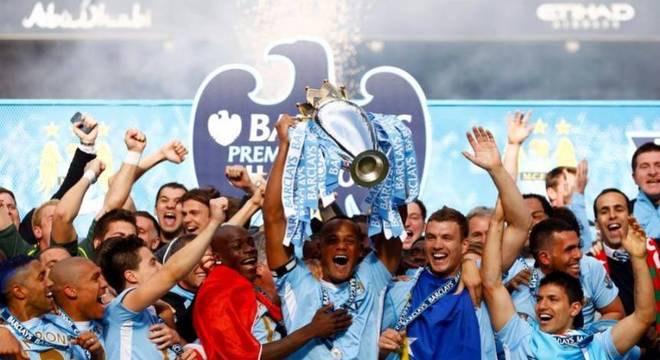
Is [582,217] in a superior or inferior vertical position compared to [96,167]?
inferior

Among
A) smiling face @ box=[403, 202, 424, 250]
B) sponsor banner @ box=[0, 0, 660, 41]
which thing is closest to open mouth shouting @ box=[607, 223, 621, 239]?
smiling face @ box=[403, 202, 424, 250]

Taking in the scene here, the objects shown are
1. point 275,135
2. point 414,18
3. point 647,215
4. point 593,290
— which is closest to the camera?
point 593,290

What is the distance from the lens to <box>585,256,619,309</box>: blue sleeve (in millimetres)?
5926

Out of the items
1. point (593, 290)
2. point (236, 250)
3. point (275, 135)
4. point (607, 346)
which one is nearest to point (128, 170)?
point (236, 250)

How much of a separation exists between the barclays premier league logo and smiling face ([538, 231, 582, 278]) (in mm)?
2574

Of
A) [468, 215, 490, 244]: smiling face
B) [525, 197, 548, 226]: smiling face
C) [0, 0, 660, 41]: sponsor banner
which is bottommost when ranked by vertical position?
[468, 215, 490, 244]: smiling face

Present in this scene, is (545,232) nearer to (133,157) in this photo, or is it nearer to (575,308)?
(575,308)

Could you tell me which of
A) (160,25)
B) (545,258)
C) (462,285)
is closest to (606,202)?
(545,258)

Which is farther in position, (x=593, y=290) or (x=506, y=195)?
(x=593, y=290)

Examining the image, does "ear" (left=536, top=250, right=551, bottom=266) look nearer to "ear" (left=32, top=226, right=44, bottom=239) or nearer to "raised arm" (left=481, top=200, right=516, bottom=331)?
"raised arm" (left=481, top=200, right=516, bottom=331)

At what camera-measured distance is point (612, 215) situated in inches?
268

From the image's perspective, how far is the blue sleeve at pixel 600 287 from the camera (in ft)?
19.4

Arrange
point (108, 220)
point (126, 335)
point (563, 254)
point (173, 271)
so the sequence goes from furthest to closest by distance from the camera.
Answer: point (108, 220) < point (563, 254) < point (126, 335) < point (173, 271)

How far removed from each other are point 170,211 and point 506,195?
2384 mm
